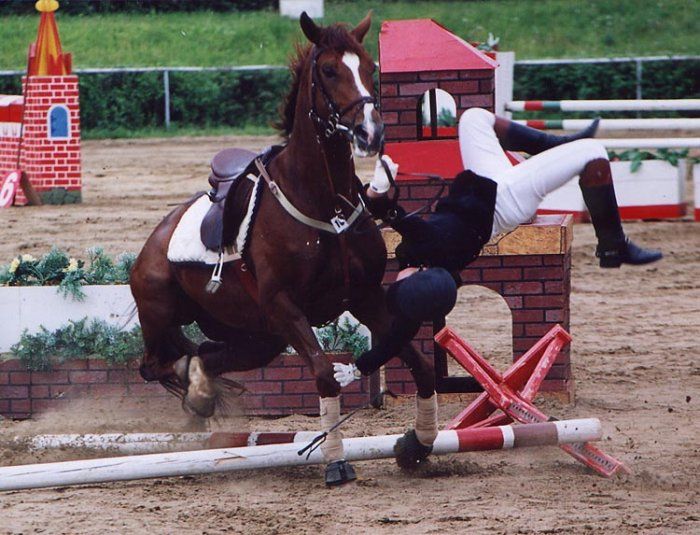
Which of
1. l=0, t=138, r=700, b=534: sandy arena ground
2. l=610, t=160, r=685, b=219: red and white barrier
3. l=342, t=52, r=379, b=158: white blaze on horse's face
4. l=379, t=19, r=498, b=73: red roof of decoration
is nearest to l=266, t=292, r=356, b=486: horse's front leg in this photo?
l=0, t=138, r=700, b=534: sandy arena ground

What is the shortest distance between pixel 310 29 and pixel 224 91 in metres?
17.8

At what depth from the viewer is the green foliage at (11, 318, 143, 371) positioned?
686cm

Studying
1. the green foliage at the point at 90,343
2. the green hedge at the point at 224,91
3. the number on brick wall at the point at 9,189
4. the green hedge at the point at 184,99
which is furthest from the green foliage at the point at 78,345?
the green hedge at the point at 224,91

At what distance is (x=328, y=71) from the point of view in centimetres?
513

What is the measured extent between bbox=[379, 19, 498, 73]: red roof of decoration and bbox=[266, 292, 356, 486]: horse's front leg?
1809mm

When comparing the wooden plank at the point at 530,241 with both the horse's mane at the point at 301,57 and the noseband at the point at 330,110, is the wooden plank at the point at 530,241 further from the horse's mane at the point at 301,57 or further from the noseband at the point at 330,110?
the noseband at the point at 330,110

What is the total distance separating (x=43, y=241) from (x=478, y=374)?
7229 mm

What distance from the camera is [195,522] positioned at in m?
4.97

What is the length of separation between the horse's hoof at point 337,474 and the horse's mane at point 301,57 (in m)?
1.49

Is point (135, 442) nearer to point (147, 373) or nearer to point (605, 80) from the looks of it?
point (147, 373)

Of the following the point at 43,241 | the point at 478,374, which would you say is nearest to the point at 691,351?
the point at 478,374

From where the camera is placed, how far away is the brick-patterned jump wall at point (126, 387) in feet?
22.4

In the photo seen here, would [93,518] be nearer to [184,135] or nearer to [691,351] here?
[691,351]

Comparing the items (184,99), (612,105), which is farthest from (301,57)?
(184,99)
